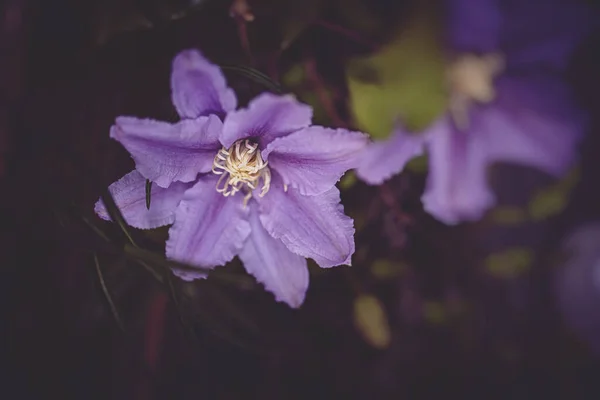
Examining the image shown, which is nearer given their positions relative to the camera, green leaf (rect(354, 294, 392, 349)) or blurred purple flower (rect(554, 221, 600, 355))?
green leaf (rect(354, 294, 392, 349))

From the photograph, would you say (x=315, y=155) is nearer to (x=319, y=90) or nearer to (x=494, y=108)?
(x=319, y=90)

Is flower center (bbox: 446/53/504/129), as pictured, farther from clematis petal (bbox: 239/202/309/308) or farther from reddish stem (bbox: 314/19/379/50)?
clematis petal (bbox: 239/202/309/308)

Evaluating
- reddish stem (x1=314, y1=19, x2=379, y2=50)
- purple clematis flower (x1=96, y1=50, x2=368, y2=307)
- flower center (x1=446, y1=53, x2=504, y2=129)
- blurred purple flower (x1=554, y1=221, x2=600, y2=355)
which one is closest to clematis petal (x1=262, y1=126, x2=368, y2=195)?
purple clematis flower (x1=96, y1=50, x2=368, y2=307)

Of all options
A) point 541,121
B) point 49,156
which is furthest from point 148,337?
point 541,121

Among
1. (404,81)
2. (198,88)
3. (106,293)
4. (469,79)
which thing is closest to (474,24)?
(469,79)

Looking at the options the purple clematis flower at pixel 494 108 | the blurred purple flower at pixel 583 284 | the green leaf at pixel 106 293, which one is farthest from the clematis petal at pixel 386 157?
the blurred purple flower at pixel 583 284

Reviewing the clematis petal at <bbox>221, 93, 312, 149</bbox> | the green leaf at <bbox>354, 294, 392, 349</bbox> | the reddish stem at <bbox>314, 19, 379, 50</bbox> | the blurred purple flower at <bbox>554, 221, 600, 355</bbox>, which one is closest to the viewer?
the clematis petal at <bbox>221, 93, 312, 149</bbox>
